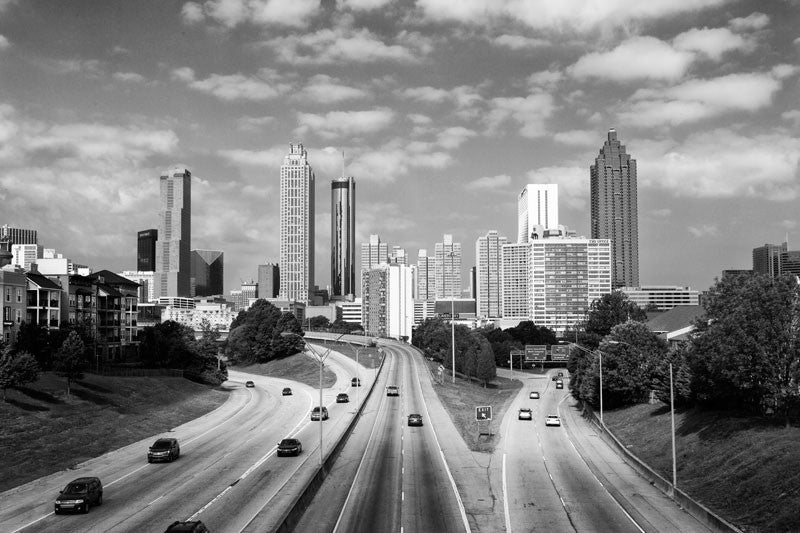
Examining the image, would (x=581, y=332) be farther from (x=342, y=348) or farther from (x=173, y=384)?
(x=173, y=384)

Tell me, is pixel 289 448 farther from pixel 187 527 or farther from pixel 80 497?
pixel 187 527

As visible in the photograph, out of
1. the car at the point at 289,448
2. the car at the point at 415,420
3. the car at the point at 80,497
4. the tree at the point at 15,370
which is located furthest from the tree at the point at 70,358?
the car at the point at 80,497

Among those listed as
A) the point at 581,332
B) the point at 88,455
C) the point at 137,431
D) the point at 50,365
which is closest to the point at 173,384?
the point at 50,365

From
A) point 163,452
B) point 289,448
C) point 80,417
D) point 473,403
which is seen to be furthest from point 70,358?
point 473,403

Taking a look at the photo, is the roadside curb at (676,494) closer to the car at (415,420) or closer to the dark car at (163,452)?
the car at (415,420)

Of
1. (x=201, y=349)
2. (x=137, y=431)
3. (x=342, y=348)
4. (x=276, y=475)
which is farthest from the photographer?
(x=342, y=348)
